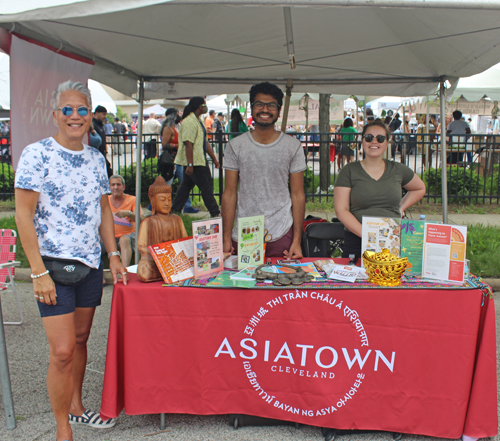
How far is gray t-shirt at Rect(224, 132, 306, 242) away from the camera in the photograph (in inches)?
122

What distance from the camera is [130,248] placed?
4.70 metres

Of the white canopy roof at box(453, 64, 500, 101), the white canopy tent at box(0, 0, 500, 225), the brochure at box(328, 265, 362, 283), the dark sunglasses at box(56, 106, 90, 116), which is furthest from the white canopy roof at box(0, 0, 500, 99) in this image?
the white canopy roof at box(453, 64, 500, 101)

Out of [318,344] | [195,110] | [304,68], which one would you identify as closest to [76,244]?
[318,344]

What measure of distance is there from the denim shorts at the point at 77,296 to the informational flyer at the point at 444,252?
1841mm

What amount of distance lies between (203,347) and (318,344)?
64 centimetres

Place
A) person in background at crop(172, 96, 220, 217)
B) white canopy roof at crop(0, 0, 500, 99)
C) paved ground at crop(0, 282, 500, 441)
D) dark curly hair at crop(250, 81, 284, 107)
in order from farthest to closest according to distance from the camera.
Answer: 1. person in background at crop(172, 96, 220, 217)
2. dark curly hair at crop(250, 81, 284, 107)
3. white canopy roof at crop(0, 0, 500, 99)
4. paved ground at crop(0, 282, 500, 441)

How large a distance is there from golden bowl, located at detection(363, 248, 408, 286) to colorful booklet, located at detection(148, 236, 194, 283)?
103 cm

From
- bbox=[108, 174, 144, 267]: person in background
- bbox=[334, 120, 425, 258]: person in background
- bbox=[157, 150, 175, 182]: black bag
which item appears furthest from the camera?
bbox=[157, 150, 175, 182]: black bag

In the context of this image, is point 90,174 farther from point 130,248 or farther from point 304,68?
point 304,68

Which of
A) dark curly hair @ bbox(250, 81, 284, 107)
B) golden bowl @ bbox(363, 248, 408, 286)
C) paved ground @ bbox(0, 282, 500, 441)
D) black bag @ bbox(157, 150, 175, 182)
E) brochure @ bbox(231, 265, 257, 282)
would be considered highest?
dark curly hair @ bbox(250, 81, 284, 107)

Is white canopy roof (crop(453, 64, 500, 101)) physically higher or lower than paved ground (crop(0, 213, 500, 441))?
higher

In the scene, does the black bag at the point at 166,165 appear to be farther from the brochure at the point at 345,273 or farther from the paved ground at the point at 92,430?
the brochure at the point at 345,273

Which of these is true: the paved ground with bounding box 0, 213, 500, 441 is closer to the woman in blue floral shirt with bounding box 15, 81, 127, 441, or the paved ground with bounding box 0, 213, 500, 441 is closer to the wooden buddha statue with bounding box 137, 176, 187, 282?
the woman in blue floral shirt with bounding box 15, 81, 127, 441

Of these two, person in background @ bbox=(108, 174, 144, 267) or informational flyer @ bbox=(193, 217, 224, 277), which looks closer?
informational flyer @ bbox=(193, 217, 224, 277)
